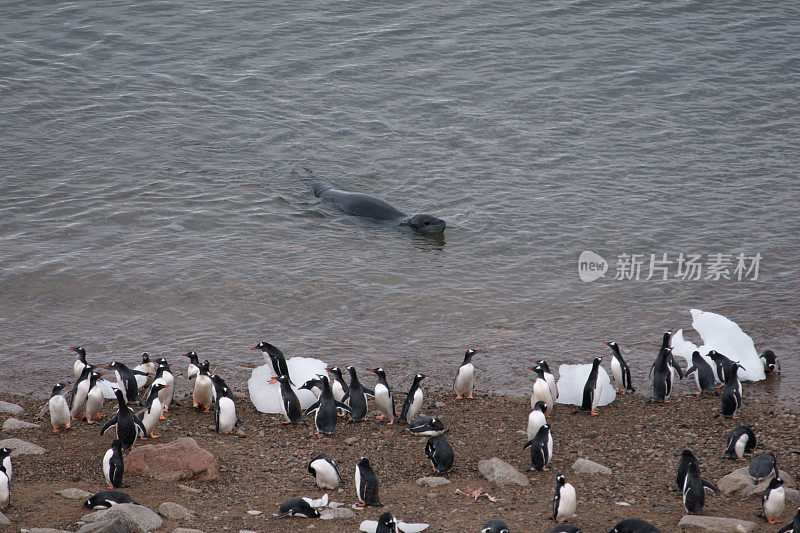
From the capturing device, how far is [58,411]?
10172 millimetres

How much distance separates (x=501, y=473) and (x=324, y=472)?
6.42 feet

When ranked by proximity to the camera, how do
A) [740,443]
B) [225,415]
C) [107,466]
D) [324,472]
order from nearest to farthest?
[107,466]
[324,472]
[740,443]
[225,415]

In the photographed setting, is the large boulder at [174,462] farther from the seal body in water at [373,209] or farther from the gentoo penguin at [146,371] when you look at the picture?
the seal body in water at [373,209]

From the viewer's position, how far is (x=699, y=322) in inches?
501

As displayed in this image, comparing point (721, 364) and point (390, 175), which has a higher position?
point (390, 175)

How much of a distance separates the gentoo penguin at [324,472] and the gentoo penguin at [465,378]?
9.53 ft

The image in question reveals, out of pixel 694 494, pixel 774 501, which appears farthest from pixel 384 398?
pixel 774 501

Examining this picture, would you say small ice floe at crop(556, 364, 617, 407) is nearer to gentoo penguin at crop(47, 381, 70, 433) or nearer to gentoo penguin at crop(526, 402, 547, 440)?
gentoo penguin at crop(526, 402, 547, 440)

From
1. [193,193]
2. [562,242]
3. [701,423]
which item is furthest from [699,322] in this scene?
[193,193]

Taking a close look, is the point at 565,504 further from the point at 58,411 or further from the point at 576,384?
the point at 58,411

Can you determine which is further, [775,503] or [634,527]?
[775,503]

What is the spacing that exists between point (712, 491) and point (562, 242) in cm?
863

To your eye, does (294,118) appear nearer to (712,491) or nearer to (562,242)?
(562,242)

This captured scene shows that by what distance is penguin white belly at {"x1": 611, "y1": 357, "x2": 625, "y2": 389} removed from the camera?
1141 cm
